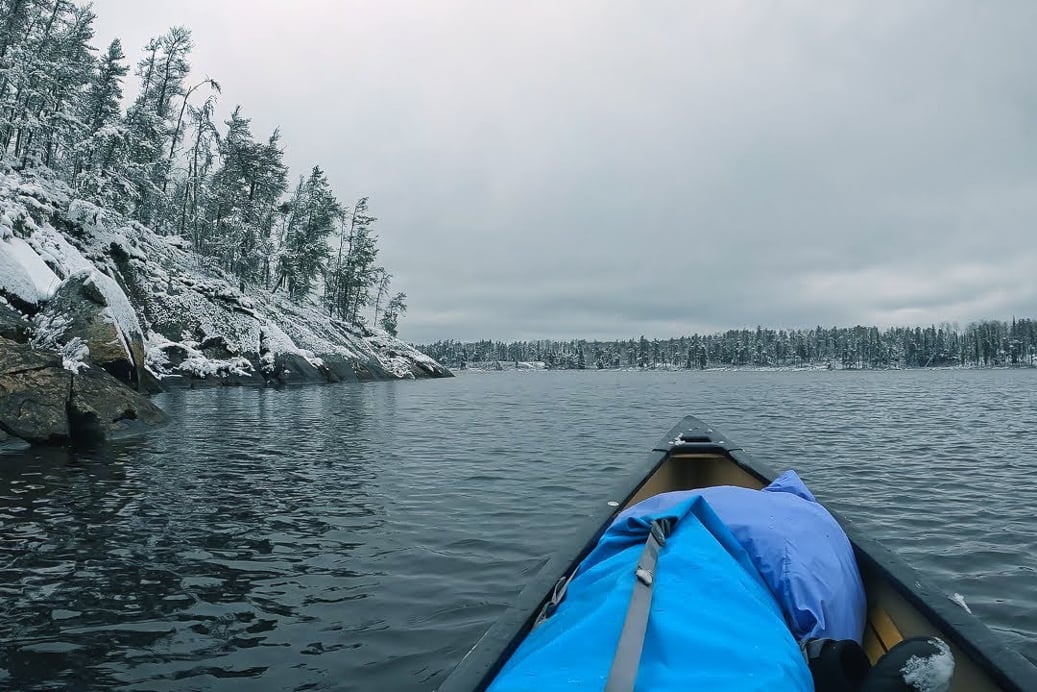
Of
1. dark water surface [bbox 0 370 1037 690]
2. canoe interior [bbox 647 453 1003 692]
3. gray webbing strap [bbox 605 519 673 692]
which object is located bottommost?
dark water surface [bbox 0 370 1037 690]

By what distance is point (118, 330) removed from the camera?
690 inches

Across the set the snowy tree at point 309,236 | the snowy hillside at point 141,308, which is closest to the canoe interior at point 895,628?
the snowy hillside at point 141,308

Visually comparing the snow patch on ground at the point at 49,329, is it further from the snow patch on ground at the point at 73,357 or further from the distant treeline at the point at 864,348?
the distant treeline at the point at 864,348

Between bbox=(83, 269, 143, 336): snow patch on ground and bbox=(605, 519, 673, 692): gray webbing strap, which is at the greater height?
bbox=(83, 269, 143, 336): snow patch on ground

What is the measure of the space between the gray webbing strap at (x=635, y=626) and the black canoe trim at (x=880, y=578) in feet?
2.38

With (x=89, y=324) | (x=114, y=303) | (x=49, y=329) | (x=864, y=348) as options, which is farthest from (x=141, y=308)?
(x=864, y=348)

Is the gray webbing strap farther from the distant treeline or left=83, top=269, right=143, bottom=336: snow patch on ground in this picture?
the distant treeline

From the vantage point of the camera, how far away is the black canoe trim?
237 centimetres

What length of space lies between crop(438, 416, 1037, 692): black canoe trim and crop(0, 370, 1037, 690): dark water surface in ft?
3.94

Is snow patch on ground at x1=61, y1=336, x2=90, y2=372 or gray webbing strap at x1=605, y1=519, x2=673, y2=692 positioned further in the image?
snow patch on ground at x1=61, y1=336, x2=90, y2=372

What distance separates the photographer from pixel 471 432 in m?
17.5

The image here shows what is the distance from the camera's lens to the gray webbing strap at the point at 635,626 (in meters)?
1.77

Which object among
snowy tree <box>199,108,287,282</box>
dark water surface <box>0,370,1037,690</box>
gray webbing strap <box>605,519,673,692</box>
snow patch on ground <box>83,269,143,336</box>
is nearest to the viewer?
gray webbing strap <box>605,519,673,692</box>

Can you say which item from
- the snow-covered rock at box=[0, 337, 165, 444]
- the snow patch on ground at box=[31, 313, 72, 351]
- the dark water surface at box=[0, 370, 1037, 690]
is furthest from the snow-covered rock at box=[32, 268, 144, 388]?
the dark water surface at box=[0, 370, 1037, 690]
